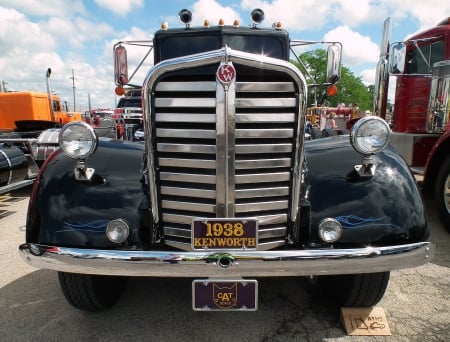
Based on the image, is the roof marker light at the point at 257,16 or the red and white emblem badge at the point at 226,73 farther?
the roof marker light at the point at 257,16

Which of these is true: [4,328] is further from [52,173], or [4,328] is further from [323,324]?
[323,324]

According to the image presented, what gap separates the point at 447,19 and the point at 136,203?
629 cm

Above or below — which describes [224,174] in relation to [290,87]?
below

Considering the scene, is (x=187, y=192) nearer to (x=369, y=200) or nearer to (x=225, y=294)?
(x=225, y=294)

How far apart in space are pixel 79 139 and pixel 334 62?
9.20 ft

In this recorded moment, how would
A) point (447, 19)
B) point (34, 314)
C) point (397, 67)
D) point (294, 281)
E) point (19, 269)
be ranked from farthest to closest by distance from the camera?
point (447, 19), point (397, 67), point (19, 269), point (294, 281), point (34, 314)

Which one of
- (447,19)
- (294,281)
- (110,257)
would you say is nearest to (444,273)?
(294,281)

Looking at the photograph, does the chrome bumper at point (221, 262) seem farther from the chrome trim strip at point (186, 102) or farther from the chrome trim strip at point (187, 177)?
the chrome trim strip at point (186, 102)

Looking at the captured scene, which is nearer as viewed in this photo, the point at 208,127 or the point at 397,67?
the point at 208,127

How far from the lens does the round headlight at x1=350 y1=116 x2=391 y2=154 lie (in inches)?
89.0

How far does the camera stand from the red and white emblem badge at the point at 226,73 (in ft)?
6.30

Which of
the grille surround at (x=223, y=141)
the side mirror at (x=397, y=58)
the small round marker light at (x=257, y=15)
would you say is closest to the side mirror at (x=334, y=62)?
the small round marker light at (x=257, y=15)

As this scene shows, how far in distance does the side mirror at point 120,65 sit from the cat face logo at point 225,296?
2.88m

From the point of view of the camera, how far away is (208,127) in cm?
204
